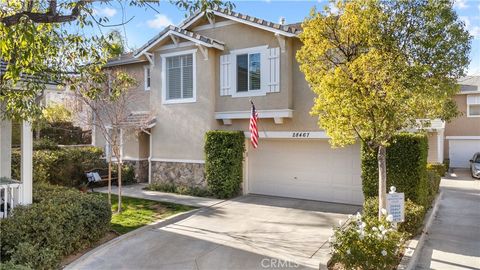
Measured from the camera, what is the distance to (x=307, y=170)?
47.8 feet

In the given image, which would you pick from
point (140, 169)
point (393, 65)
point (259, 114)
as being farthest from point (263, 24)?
point (140, 169)

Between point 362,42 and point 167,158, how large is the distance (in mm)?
11255

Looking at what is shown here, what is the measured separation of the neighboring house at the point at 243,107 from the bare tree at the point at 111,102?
1642mm

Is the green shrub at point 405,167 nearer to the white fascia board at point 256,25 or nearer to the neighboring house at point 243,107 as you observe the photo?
the neighboring house at point 243,107

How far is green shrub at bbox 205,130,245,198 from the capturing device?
1437 centimetres

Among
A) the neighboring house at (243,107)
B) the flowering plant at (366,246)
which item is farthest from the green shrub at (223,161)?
the flowering plant at (366,246)

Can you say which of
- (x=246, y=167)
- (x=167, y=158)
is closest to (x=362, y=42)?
(x=246, y=167)

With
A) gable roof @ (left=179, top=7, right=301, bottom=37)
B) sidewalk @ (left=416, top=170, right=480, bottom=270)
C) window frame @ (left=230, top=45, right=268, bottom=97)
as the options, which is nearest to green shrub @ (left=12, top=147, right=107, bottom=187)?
window frame @ (left=230, top=45, right=268, bottom=97)

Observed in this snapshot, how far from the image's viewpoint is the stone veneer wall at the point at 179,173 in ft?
51.6

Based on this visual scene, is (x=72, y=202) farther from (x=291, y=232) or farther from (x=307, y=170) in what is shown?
(x=307, y=170)

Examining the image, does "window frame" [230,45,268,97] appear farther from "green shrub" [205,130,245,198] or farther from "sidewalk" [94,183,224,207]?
"sidewalk" [94,183,224,207]

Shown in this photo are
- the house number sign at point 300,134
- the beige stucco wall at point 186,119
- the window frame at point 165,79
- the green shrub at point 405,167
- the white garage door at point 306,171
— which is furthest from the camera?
the window frame at point 165,79

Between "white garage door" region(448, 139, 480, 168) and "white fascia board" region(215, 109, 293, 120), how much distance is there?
18.8 meters

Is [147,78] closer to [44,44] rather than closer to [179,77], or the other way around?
[179,77]
